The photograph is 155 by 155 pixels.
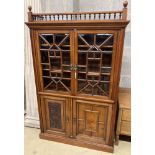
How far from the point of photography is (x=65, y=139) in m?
2.14

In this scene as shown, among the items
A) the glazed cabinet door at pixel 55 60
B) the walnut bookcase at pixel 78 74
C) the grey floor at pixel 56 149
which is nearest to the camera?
the walnut bookcase at pixel 78 74

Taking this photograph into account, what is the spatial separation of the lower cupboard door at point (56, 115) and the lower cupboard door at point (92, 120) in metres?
0.11

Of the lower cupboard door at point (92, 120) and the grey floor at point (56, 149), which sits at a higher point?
the lower cupboard door at point (92, 120)

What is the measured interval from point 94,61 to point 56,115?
833 millimetres

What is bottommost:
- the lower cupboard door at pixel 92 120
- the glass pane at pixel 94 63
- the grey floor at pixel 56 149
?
the grey floor at pixel 56 149

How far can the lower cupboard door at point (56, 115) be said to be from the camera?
2041mm

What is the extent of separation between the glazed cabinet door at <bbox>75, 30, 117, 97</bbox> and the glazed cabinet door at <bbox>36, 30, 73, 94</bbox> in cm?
10

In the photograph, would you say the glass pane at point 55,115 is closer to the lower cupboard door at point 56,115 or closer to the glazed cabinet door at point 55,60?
the lower cupboard door at point 56,115

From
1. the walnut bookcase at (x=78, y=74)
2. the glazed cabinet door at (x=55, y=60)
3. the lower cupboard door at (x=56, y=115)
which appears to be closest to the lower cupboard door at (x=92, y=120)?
the walnut bookcase at (x=78, y=74)
